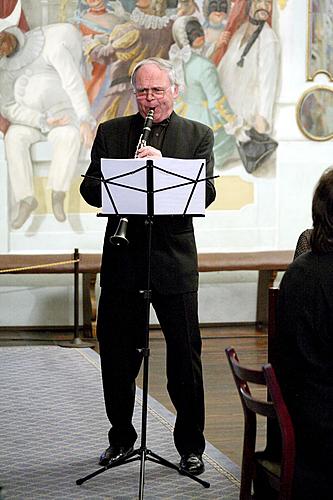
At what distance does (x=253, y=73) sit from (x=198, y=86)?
56cm

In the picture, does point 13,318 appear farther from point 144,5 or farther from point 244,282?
point 144,5

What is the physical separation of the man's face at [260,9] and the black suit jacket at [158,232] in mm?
5296

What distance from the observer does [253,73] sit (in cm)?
1040

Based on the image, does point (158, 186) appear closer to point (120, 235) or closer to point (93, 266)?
point (120, 235)

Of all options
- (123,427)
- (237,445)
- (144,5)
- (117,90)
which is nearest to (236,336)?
(117,90)

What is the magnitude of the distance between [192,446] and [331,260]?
2.10 meters

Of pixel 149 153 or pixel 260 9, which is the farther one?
pixel 260 9

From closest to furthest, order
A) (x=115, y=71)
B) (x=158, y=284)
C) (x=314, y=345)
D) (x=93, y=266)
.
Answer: (x=314, y=345), (x=158, y=284), (x=93, y=266), (x=115, y=71)

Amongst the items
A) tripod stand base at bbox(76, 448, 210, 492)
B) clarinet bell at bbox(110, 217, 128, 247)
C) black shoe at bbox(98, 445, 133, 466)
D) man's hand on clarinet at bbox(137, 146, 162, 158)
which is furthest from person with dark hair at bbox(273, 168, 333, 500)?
black shoe at bbox(98, 445, 133, 466)

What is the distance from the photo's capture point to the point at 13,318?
10.0m

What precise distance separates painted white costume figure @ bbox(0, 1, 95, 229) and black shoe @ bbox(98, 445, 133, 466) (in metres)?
4.79

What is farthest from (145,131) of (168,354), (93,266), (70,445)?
(93,266)

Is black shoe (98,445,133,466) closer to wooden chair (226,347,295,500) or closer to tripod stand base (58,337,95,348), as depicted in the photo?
wooden chair (226,347,295,500)

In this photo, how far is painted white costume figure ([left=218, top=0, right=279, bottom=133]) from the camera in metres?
10.3
